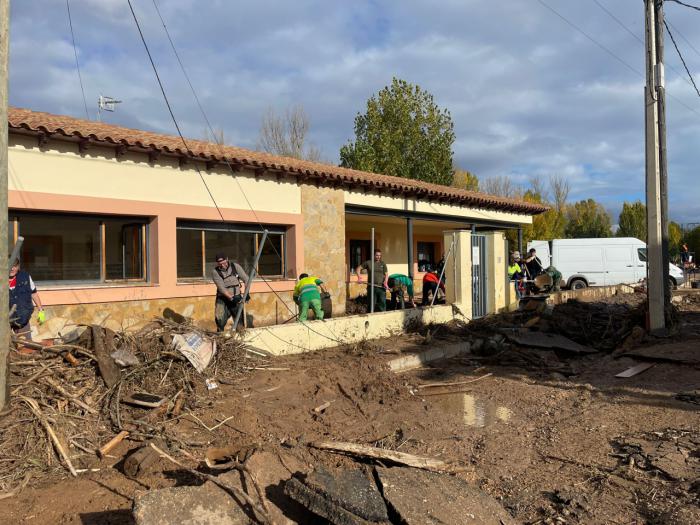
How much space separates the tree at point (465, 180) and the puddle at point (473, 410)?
96.3ft

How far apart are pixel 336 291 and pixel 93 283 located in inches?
218

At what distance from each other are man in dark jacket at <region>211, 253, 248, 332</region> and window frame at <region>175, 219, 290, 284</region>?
2061 mm

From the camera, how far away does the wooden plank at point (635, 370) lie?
25.1ft

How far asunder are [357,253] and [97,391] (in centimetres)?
1284

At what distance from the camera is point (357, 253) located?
58.5ft

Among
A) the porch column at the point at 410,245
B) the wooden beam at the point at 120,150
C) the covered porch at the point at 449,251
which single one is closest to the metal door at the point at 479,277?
the covered porch at the point at 449,251

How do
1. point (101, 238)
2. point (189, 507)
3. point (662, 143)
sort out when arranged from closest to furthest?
point (189, 507) → point (101, 238) → point (662, 143)

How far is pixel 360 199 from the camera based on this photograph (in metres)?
13.8

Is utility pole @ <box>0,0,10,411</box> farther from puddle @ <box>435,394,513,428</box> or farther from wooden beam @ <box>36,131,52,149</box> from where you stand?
puddle @ <box>435,394,513,428</box>

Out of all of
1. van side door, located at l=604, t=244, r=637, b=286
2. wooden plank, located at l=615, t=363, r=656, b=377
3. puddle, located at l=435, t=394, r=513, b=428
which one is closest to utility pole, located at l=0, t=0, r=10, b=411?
puddle, located at l=435, t=394, r=513, b=428

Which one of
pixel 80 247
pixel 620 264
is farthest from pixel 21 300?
pixel 620 264

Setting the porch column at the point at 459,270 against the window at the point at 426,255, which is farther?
the window at the point at 426,255

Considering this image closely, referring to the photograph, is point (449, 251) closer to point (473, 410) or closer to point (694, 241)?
point (473, 410)

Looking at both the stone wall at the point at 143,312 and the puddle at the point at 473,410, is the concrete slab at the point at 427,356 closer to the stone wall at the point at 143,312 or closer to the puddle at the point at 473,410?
the puddle at the point at 473,410
